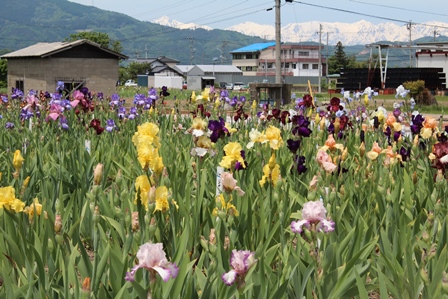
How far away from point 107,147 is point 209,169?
162 cm

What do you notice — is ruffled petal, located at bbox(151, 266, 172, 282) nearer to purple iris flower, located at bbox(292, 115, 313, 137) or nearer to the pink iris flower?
the pink iris flower

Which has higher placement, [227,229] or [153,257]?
[153,257]

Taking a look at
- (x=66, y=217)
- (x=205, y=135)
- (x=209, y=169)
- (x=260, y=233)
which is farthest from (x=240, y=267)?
(x=209, y=169)

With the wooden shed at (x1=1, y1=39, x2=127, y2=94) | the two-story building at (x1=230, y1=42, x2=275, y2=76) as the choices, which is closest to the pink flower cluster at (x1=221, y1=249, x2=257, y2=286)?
the wooden shed at (x1=1, y1=39, x2=127, y2=94)

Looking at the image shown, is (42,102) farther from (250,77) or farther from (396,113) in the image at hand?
(250,77)

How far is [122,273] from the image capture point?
7.66 ft

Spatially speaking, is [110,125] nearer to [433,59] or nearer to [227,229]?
[227,229]

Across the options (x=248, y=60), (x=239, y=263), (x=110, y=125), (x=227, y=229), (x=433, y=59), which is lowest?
(x=227, y=229)

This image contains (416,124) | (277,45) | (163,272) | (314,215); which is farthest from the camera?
(277,45)

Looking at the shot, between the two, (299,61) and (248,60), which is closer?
(299,61)

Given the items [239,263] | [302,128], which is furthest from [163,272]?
[302,128]

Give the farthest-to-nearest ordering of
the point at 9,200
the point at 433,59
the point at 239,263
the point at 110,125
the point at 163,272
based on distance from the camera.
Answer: the point at 433,59 → the point at 110,125 → the point at 9,200 → the point at 239,263 → the point at 163,272

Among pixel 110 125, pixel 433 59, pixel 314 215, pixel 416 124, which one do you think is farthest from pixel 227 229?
pixel 433 59

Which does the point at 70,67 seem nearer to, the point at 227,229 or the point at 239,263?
the point at 227,229
